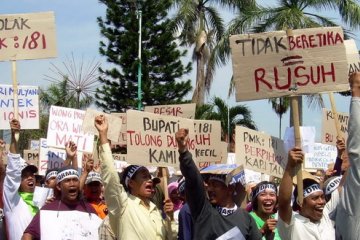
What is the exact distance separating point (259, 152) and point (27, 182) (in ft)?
7.75

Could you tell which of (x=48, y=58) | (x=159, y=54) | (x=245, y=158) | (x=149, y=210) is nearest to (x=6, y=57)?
(x=48, y=58)

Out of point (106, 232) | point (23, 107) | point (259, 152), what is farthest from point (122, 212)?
point (23, 107)

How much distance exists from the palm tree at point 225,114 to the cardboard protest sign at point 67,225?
93.8 feet

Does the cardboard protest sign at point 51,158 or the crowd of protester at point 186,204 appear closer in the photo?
the crowd of protester at point 186,204

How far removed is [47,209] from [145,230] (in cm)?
85

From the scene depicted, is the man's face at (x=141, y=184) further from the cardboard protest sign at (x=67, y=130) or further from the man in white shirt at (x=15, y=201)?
the cardboard protest sign at (x=67, y=130)

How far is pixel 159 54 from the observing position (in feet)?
117

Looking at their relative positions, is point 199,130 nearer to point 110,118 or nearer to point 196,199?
point 110,118

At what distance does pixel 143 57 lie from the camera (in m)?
35.5

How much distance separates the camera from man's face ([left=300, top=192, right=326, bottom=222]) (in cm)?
506

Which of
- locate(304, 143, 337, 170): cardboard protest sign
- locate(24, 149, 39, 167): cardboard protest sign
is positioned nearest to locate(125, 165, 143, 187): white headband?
locate(24, 149, 39, 167): cardboard protest sign

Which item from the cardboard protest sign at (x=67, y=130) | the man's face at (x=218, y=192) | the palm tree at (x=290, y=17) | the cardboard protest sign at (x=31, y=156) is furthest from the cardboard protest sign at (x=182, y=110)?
the palm tree at (x=290, y=17)

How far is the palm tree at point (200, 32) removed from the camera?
37.4 m

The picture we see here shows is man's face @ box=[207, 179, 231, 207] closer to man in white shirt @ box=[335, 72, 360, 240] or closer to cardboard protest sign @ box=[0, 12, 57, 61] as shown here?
man in white shirt @ box=[335, 72, 360, 240]
